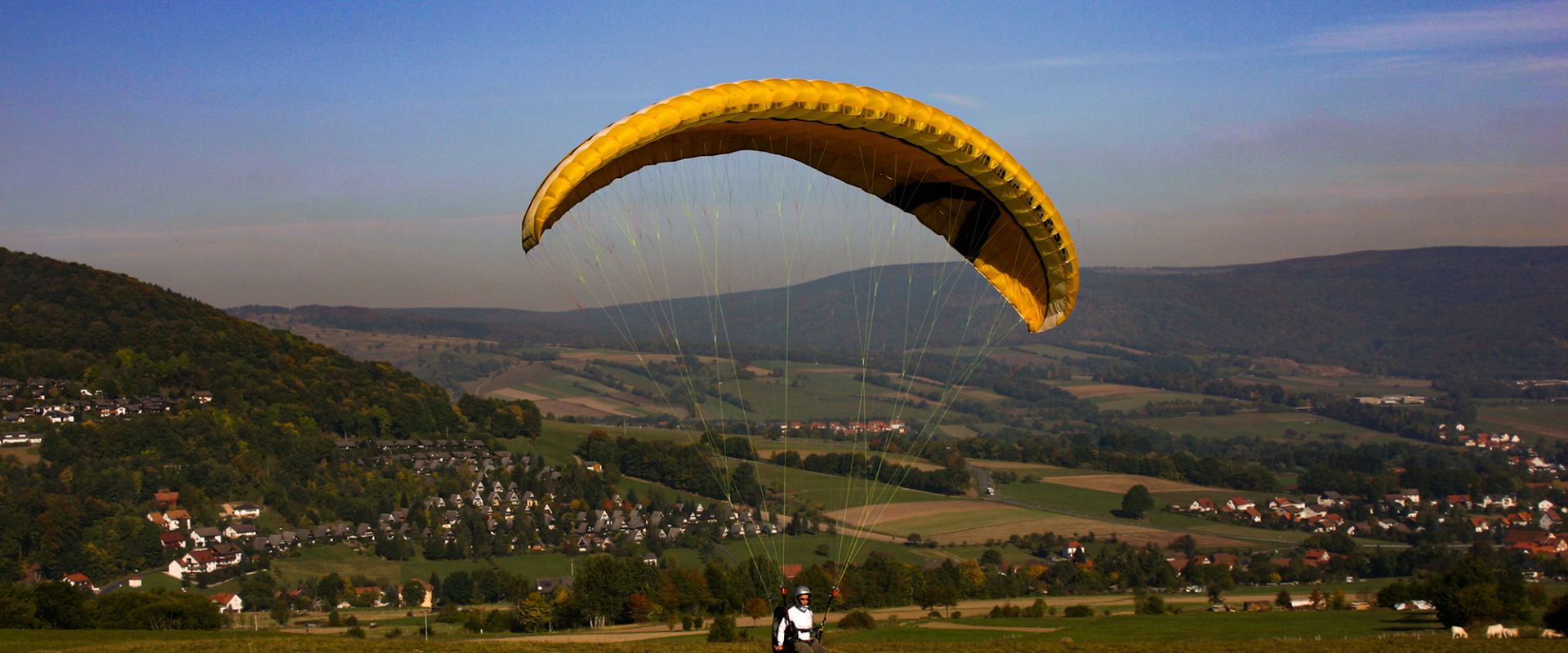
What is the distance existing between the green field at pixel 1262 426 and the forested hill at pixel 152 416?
316ft

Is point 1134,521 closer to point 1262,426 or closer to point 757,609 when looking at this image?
point 757,609

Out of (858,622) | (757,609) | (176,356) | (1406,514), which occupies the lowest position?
(1406,514)

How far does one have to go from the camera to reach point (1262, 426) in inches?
6614

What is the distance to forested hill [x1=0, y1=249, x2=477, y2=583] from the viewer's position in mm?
74062

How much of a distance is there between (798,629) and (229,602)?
55.6 meters

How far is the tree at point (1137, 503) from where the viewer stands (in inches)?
3469

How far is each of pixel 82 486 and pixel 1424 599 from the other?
243 ft

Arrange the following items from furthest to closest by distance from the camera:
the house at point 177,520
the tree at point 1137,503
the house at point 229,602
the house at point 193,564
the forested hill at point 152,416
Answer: the tree at point 1137,503 → the house at point 177,520 → the forested hill at point 152,416 → the house at point 193,564 → the house at point 229,602

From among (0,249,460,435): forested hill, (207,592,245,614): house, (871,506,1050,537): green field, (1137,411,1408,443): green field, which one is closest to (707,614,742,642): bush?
(207,592,245,614): house

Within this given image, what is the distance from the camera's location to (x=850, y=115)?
16.1 m

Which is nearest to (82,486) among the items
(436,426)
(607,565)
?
(436,426)

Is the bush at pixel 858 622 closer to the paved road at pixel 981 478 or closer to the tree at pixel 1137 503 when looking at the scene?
the tree at pixel 1137 503

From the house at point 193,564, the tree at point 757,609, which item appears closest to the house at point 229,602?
the house at point 193,564

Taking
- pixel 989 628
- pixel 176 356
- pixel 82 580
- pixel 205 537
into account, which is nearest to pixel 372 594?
pixel 82 580
